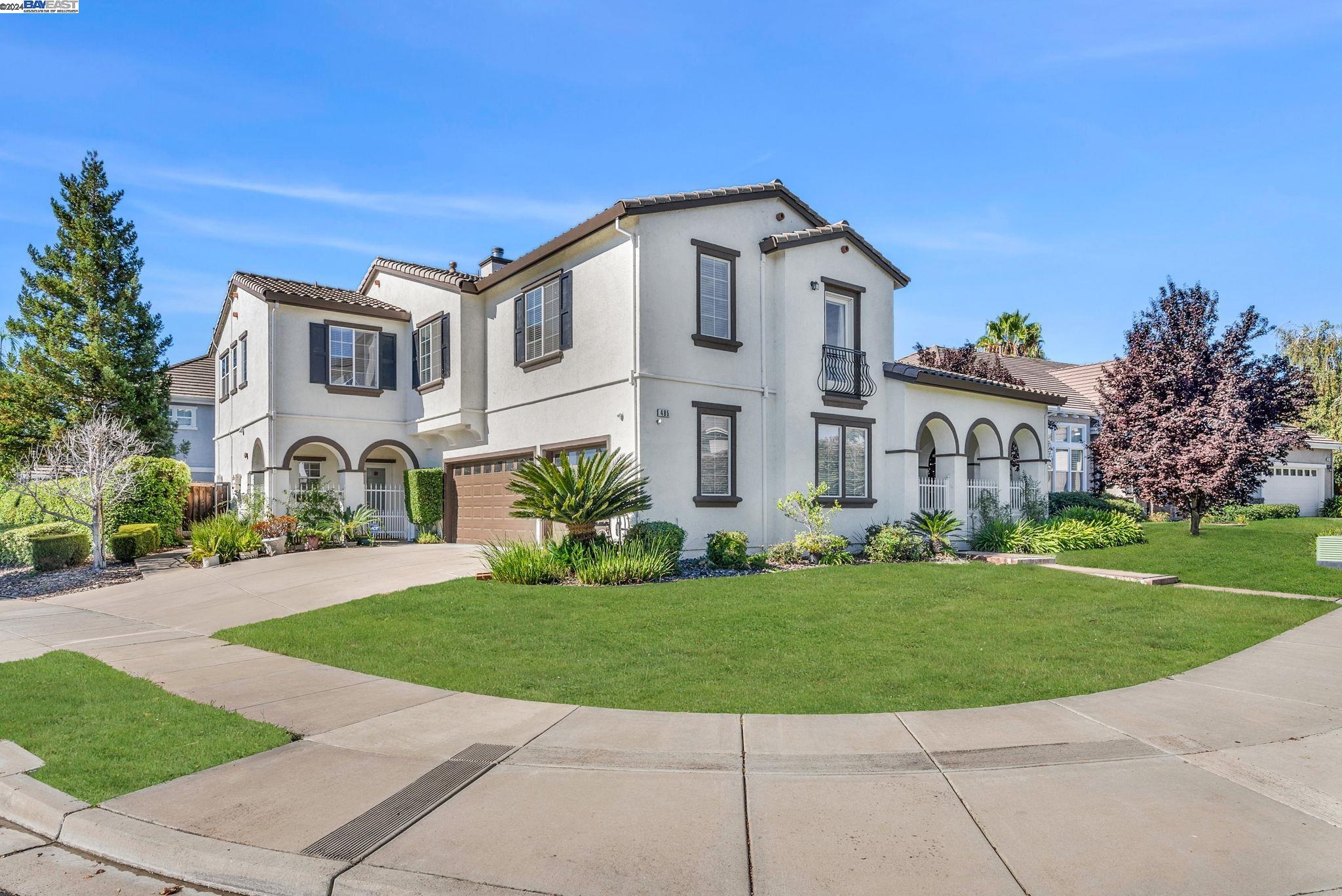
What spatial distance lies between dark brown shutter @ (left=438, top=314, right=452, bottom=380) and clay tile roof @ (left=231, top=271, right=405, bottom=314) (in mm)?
2649

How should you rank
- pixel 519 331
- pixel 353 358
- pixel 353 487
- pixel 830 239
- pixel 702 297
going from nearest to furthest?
pixel 702 297 → pixel 830 239 → pixel 519 331 → pixel 353 487 → pixel 353 358

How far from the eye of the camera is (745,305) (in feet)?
56.4

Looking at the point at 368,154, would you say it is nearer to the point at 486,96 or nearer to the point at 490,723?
the point at 486,96

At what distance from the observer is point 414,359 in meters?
23.2

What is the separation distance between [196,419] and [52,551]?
1959 cm

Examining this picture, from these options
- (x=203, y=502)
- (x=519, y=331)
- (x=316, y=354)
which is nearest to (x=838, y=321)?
(x=519, y=331)

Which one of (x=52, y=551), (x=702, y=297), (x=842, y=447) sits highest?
(x=702, y=297)

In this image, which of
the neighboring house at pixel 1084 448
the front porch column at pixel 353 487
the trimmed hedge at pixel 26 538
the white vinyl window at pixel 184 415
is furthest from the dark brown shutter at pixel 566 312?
the white vinyl window at pixel 184 415

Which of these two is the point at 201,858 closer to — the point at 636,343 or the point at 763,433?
the point at 636,343

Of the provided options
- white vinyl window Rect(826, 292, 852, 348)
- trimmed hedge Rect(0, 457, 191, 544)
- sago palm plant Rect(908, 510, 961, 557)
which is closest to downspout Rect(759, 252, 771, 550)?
white vinyl window Rect(826, 292, 852, 348)

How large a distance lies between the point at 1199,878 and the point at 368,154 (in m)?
Result: 15.7

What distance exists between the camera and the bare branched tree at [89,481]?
18.4m

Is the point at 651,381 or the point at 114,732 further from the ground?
the point at 651,381

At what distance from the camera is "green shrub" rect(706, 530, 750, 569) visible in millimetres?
15320
